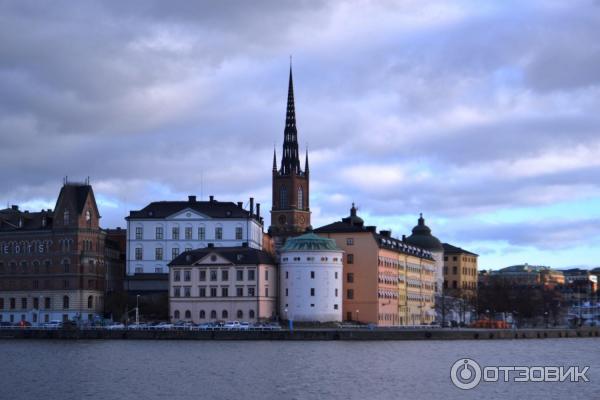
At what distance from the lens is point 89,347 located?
100812 millimetres

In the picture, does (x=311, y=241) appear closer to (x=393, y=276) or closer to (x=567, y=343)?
(x=393, y=276)

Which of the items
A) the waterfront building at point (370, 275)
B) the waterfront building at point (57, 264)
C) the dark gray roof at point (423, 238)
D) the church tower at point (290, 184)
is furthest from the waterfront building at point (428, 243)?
the waterfront building at point (57, 264)

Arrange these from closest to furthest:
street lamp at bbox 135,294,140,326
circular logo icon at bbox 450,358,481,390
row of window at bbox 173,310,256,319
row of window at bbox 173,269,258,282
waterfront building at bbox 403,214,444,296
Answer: circular logo icon at bbox 450,358,481,390, street lamp at bbox 135,294,140,326, row of window at bbox 173,310,256,319, row of window at bbox 173,269,258,282, waterfront building at bbox 403,214,444,296

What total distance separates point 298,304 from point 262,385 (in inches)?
2460

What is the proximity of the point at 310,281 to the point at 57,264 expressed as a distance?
3145 centimetres

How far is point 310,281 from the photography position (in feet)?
425

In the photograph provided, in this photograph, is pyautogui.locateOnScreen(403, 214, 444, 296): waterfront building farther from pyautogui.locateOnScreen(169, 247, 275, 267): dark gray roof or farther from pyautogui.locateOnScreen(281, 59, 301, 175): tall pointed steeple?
pyautogui.locateOnScreen(169, 247, 275, 267): dark gray roof

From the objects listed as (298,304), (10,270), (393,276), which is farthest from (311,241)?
(10,270)

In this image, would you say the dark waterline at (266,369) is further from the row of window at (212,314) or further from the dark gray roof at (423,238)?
the dark gray roof at (423,238)

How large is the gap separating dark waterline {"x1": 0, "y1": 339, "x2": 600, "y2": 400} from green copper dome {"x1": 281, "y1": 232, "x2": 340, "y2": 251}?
22267 millimetres

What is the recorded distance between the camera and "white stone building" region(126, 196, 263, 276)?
476ft

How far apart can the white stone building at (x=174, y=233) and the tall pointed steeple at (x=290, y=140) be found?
44.5 meters

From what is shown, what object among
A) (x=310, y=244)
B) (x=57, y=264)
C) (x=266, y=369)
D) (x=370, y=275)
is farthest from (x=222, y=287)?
(x=266, y=369)

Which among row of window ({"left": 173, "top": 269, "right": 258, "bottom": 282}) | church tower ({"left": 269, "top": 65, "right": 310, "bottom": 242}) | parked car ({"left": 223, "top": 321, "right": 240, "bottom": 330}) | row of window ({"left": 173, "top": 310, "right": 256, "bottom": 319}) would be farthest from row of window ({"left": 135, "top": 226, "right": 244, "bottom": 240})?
church tower ({"left": 269, "top": 65, "right": 310, "bottom": 242})
